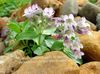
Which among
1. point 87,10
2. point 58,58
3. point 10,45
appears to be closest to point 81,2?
point 87,10

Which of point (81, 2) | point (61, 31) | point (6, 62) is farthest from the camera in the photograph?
point (81, 2)

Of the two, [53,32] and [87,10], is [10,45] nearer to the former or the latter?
[53,32]

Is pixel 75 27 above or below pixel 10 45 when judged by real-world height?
above

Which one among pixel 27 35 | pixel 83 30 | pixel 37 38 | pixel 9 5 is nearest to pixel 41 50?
pixel 37 38

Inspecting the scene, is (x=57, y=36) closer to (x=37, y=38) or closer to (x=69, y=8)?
(x=37, y=38)

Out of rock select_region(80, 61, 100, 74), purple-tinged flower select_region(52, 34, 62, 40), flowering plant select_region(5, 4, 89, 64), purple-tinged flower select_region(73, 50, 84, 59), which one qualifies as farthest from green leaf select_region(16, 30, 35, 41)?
rock select_region(80, 61, 100, 74)

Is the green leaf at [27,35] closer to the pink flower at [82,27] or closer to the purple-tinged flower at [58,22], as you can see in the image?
the purple-tinged flower at [58,22]
